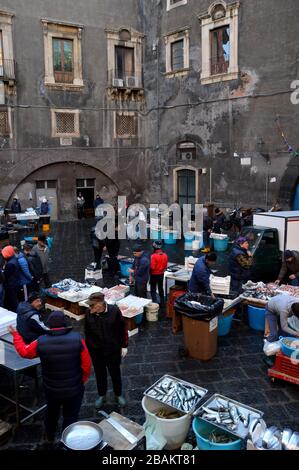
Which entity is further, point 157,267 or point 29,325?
point 157,267

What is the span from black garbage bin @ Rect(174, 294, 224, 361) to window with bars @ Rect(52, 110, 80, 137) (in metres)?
17.0

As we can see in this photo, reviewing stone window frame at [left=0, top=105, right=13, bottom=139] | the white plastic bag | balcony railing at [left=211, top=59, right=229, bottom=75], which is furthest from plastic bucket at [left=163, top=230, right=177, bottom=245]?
stone window frame at [left=0, top=105, right=13, bottom=139]

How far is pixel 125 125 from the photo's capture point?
2352cm

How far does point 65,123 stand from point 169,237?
10.0 meters

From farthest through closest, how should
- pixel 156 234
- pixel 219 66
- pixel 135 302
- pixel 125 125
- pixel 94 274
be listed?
1. pixel 125 125
2. pixel 219 66
3. pixel 156 234
4. pixel 94 274
5. pixel 135 302

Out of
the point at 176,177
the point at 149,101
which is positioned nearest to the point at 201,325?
the point at 176,177

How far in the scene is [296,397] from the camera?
580 centimetres

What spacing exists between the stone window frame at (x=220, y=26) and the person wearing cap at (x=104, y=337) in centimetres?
1636

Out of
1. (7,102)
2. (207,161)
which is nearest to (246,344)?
(207,161)

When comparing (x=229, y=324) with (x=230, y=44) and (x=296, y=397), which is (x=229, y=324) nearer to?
(x=296, y=397)

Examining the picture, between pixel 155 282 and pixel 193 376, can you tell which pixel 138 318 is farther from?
pixel 193 376

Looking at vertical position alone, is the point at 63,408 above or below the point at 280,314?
below

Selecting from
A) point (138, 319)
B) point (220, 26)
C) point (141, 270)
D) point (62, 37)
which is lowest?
point (138, 319)

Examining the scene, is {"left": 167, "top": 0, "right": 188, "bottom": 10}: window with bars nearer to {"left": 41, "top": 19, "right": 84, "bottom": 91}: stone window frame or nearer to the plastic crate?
{"left": 41, "top": 19, "right": 84, "bottom": 91}: stone window frame
